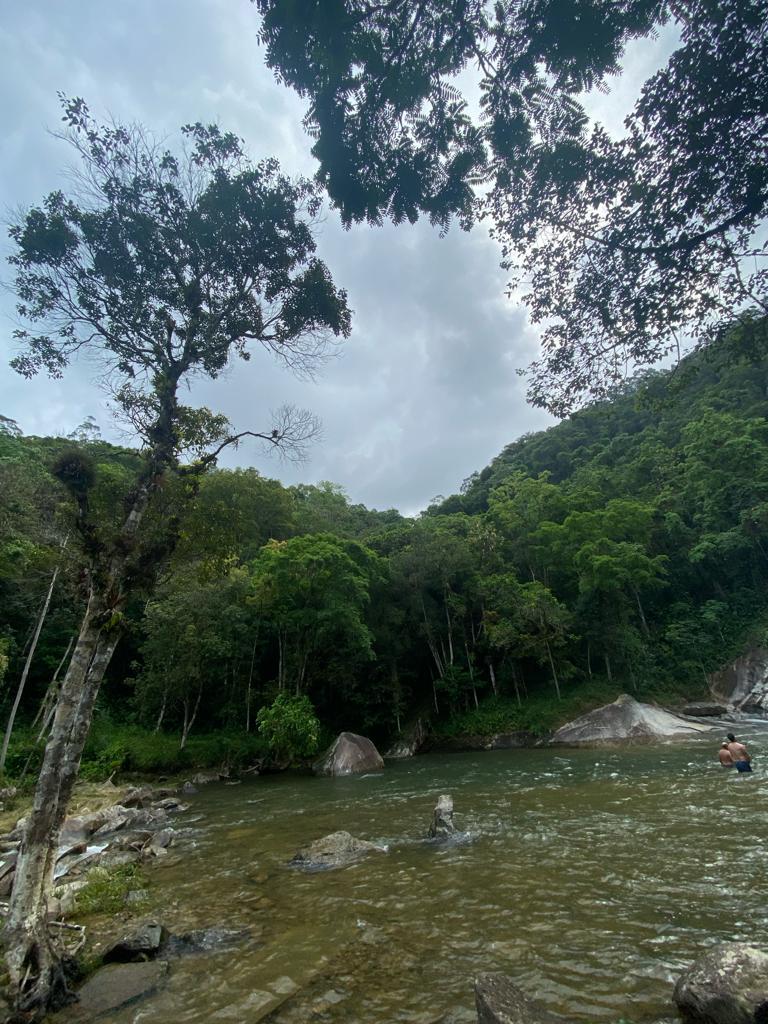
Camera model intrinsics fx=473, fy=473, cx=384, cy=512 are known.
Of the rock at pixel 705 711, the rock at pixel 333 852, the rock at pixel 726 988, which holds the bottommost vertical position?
the rock at pixel 705 711

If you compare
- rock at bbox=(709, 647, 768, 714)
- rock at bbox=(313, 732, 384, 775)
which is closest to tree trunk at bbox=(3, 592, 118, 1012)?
rock at bbox=(313, 732, 384, 775)

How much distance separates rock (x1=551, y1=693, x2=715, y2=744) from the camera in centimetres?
2281

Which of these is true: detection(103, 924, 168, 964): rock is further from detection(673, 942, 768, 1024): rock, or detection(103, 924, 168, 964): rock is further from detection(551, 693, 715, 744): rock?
detection(551, 693, 715, 744): rock

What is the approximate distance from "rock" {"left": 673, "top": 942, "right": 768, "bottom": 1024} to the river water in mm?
363

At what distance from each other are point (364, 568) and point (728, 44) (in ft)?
95.8

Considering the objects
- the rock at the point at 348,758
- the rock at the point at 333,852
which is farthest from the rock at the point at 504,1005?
the rock at the point at 348,758

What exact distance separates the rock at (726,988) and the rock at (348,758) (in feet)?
72.2

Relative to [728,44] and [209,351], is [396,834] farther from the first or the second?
[728,44]

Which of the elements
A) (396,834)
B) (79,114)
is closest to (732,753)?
(396,834)

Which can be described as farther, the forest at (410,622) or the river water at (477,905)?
the forest at (410,622)

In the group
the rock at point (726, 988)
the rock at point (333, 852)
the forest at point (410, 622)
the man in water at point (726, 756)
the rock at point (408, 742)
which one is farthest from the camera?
the rock at point (408, 742)

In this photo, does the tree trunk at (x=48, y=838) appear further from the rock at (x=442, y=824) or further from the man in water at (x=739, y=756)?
the man in water at (x=739, y=756)

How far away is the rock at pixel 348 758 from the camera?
78.3ft

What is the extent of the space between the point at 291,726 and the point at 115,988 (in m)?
20.1
